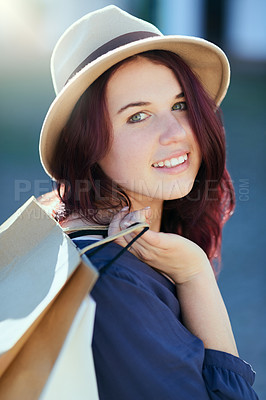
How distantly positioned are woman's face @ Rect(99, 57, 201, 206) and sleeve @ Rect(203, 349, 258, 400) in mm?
531

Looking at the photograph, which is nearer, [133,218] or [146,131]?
[133,218]

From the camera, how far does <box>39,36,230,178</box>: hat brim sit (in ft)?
4.95

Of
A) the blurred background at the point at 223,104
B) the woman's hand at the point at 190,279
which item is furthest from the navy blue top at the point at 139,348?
the blurred background at the point at 223,104

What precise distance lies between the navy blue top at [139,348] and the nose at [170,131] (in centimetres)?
42

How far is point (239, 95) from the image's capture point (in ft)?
31.2

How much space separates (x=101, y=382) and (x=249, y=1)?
10.3m

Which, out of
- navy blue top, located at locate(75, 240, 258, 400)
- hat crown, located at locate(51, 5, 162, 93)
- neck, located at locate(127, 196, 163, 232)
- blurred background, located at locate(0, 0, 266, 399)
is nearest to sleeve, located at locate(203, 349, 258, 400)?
navy blue top, located at locate(75, 240, 258, 400)

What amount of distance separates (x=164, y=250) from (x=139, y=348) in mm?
348

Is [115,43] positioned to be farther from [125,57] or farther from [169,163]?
[169,163]

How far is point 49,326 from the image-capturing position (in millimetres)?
1008

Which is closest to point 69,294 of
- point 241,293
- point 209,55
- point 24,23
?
point 209,55

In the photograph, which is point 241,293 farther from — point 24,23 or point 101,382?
point 24,23

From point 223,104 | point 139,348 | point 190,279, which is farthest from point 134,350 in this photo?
point 223,104

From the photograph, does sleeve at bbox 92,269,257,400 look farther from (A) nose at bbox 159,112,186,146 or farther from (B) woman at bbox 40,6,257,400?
(A) nose at bbox 159,112,186,146
